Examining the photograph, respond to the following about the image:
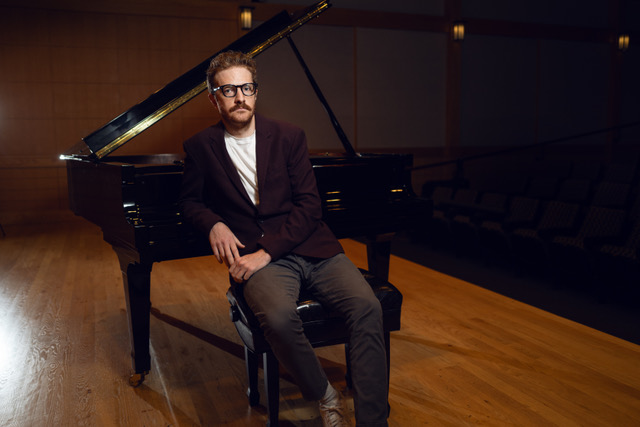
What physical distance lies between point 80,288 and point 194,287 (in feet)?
2.70

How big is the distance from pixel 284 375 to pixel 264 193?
88 centimetres

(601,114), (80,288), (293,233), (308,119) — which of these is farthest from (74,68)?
(601,114)

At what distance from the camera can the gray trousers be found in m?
1.60

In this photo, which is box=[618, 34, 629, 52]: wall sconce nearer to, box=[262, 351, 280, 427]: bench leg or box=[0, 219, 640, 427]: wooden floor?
box=[0, 219, 640, 427]: wooden floor

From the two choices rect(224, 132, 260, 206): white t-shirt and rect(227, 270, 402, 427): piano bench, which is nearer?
rect(227, 270, 402, 427): piano bench

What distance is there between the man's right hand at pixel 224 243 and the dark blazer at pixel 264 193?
0.10 feet

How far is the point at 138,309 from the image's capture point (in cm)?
220

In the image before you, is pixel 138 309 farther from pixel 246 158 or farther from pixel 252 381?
pixel 246 158

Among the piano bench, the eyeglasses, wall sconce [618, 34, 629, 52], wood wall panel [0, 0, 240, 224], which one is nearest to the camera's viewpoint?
the piano bench

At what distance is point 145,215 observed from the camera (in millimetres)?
2041

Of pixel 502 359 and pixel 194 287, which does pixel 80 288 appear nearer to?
pixel 194 287

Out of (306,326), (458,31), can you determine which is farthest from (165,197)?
(458,31)

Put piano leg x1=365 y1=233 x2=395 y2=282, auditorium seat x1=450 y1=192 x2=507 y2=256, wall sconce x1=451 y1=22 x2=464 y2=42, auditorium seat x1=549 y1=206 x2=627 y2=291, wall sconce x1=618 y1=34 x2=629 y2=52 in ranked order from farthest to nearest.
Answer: wall sconce x1=618 y1=34 x2=629 y2=52, wall sconce x1=451 y1=22 x2=464 y2=42, auditorium seat x1=450 y1=192 x2=507 y2=256, auditorium seat x1=549 y1=206 x2=627 y2=291, piano leg x1=365 y1=233 x2=395 y2=282

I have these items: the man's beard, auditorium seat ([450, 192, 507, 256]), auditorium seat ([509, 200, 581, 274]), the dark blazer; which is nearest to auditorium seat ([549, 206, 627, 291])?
auditorium seat ([509, 200, 581, 274])
